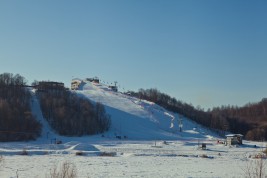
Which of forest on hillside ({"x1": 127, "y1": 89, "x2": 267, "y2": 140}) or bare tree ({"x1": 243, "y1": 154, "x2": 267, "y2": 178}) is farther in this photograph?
forest on hillside ({"x1": 127, "y1": 89, "x2": 267, "y2": 140})

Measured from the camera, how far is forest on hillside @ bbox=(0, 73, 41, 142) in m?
75.1

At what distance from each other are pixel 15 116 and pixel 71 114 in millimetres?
19845

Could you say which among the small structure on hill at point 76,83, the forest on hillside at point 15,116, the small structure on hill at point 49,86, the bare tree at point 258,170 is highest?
the small structure on hill at point 76,83

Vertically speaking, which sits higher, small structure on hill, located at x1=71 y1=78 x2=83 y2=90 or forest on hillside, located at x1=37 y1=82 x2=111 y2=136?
small structure on hill, located at x1=71 y1=78 x2=83 y2=90

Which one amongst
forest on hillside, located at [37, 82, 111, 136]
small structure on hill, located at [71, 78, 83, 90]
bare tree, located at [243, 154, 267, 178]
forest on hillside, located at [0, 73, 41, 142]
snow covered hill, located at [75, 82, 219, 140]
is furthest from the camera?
small structure on hill, located at [71, 78, 83, 90]

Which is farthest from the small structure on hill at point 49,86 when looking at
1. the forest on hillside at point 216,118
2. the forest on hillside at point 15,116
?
the forest on hillside at point 216,118

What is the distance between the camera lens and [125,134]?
106000mm

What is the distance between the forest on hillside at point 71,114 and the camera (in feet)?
314

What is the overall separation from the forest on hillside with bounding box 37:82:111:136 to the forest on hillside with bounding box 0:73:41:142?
5.69 metres

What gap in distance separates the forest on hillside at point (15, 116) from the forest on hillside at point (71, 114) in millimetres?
5690

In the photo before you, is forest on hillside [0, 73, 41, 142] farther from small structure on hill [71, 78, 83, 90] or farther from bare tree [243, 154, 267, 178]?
small structure on hill [71, 78, 83, 90]

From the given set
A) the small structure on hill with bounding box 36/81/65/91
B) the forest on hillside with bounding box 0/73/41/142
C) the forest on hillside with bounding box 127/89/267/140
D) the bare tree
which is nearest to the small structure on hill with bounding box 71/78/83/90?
the forest on hillside with bounding box 127/89/267/140

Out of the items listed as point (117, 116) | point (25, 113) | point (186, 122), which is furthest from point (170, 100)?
point (25, 113)

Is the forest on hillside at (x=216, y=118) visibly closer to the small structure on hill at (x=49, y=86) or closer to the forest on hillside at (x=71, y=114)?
the forest on hillside at (x=71, y=114)
